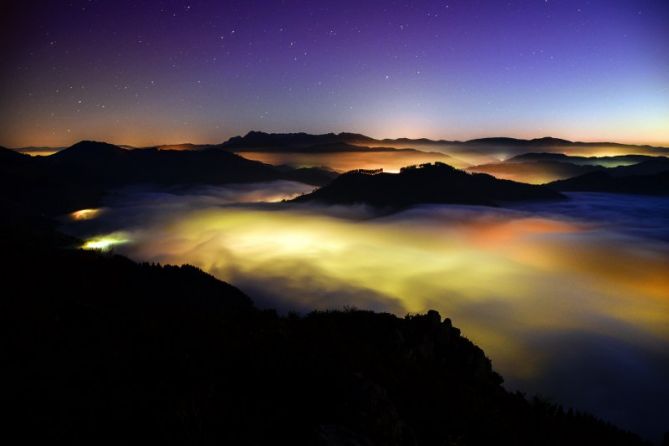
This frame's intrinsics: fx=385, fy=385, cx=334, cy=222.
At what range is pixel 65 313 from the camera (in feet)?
30.0

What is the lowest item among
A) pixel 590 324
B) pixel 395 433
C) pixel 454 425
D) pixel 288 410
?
pixel 590 324

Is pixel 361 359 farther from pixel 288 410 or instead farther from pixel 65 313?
pixel 65 313

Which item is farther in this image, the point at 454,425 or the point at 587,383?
the point at 587,383

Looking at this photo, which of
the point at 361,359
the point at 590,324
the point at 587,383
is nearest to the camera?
the point at 361,359

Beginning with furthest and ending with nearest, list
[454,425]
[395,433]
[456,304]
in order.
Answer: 1. [456,304]
2. [454,425]
3. [395,433]

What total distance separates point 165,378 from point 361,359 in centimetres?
511

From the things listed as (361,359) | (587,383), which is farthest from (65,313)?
(587,383)

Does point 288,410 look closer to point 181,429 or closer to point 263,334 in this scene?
point 181,429

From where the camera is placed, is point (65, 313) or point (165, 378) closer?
point (165, 378)

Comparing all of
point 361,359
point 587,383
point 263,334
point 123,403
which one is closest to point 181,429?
point 123,403

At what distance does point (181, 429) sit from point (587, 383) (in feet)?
418

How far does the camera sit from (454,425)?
8.34 metres

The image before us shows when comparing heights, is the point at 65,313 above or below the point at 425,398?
above

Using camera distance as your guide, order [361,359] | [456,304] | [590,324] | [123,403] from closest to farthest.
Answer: [123,403] < [361,359] < [590,324] < [456,304]
